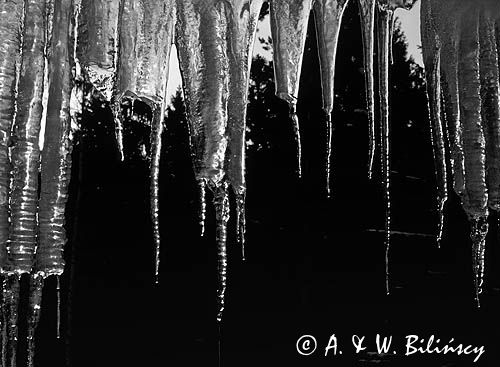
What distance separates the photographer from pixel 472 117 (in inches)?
60.9

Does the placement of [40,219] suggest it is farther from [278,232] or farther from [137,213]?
[278,232]

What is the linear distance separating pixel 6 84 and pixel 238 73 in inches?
22.5

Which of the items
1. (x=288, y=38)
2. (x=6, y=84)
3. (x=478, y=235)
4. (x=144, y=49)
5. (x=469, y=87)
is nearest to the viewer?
(x=6, y=84)

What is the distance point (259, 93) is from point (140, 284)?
1072mm

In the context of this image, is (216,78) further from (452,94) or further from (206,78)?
(452,94)

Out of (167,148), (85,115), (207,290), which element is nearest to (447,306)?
(207,290)

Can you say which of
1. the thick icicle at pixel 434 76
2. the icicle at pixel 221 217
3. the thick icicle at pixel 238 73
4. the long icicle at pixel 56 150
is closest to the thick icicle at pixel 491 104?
the thick icicle at pixel 434 76

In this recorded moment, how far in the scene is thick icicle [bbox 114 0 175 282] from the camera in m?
1.21

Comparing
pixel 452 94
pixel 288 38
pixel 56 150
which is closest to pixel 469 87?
pixel 452 94

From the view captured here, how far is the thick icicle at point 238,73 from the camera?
1.31 metres

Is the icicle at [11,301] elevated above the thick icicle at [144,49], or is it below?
below

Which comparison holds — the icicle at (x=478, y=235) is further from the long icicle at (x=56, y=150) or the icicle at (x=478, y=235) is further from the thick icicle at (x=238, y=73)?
the long icicle at (x=56, y=150)

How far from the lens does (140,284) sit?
83.3 inches

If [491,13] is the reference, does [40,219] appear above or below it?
below
